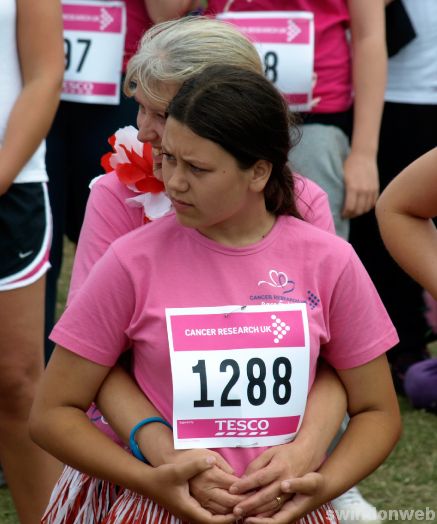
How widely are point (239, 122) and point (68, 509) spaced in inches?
37.9

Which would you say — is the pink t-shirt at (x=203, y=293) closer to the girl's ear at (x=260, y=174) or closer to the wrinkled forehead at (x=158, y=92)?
the girl's ear at (x=260, y=174)

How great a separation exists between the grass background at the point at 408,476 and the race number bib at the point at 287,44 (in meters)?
1.32

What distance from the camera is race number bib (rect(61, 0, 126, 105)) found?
3.99m

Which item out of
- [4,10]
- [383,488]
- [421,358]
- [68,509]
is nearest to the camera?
[68,509]

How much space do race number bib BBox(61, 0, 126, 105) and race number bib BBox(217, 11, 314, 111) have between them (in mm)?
356

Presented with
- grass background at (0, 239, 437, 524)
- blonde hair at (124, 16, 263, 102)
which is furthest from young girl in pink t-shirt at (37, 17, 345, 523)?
grass background at (0, 239, 437, 524)

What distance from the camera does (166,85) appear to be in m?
2.71

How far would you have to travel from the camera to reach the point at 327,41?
4.04m

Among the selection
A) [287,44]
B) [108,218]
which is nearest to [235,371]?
[108,218]

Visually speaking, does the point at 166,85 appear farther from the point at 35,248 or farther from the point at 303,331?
the point at 35,248

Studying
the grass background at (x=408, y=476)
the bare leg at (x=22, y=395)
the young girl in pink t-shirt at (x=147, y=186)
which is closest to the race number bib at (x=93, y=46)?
the bare leg at (x=22, y=395)

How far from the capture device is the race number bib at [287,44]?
12.9ft

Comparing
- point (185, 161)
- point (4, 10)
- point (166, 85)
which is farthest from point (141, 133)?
point (4, 10)

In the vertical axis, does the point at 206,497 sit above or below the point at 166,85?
below
